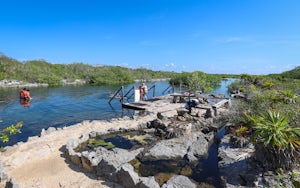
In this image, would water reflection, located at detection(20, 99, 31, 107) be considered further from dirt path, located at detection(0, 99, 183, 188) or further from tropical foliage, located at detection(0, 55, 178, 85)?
tropical foliage, located at detection(0, 55, 178, 85)

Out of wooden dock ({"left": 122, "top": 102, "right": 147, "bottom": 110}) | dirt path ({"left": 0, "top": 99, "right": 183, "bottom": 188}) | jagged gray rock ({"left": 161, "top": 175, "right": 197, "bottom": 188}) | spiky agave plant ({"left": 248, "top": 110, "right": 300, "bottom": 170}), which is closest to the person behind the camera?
spiky agave plant ({"left": 248, "top": 110, "right": 300, "bottom": 170})

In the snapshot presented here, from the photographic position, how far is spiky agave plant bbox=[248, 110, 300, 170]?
196 inches

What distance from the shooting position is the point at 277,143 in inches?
193

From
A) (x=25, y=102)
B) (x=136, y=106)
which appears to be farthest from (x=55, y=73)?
(x=136, y=106)

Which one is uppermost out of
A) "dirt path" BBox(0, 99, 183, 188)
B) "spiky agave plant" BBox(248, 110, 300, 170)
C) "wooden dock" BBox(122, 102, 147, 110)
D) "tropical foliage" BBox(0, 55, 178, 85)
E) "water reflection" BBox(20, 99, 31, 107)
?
"tropical foliage" BBox(0, 55, 178, 85)

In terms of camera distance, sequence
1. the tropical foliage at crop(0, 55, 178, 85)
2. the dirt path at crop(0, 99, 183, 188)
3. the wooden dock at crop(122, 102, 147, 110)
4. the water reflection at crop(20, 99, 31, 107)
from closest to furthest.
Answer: the dirt path at crop(0, 99, 183, 188) → the wooden dock at crop(122, 102, 147, 110) → the water reflection at crop(20, 99, 31, 107) → the tropical foliage at crop(0, 55, 178, 85)

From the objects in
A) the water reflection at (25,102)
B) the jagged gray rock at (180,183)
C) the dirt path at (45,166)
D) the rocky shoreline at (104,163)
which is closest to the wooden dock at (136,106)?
the rocky shoreline at (104,163)

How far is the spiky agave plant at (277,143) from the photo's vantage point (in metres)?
4.99

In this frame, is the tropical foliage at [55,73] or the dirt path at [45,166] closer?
the dirt path at [45,166]

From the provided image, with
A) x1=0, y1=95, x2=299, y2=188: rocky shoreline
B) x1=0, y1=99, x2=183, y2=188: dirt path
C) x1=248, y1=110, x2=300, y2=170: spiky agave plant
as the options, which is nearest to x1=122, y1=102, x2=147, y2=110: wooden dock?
x1=0, y1=95, x2=299, y2=188: rocky shoreline

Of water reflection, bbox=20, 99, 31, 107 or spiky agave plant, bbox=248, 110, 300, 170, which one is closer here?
spiky agave plant, bbox=248, 110, 300, 170

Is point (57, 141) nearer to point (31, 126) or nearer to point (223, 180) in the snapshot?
point (31, 126)

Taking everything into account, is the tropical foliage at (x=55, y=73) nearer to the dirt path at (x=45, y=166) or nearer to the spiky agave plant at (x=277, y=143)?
the dirt path at (x=45, y=166)

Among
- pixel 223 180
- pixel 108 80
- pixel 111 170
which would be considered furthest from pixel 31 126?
pixel 108 80
